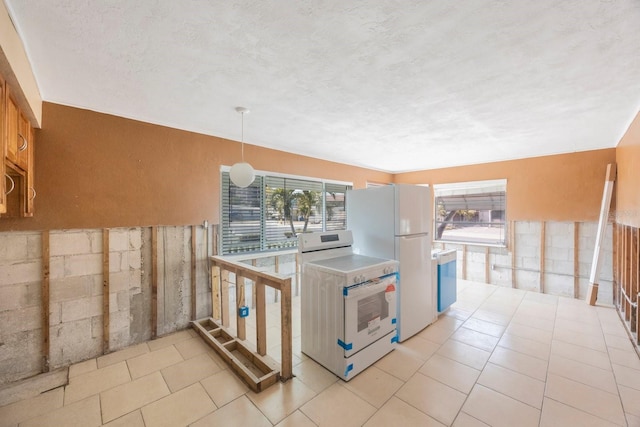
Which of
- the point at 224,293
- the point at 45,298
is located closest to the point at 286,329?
the point at 224,293

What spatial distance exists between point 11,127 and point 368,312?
3.11 metres

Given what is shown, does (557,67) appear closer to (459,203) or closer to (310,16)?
Result: (310,16)

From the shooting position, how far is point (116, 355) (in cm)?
273

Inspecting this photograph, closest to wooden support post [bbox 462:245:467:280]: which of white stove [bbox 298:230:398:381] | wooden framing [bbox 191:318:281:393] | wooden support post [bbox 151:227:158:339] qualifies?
white stove [bbox 298:230:398:381]

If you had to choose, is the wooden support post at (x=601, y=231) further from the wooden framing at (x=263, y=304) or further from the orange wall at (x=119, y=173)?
the orange wall at (x=119, y=173)

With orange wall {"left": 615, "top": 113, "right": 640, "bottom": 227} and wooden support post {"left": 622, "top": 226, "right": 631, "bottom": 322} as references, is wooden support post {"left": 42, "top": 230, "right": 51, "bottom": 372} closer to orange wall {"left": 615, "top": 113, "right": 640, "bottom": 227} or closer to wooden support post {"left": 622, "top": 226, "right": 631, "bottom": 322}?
orange wall {"left": 615, "top": 113, "right": 640, "bottom": 227}

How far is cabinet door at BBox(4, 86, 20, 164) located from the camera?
1647 mm

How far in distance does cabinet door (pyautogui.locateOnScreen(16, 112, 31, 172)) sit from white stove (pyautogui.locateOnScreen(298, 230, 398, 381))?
2.39m

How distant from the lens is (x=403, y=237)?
3047 mm

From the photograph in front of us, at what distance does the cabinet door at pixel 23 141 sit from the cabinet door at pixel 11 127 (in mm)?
97

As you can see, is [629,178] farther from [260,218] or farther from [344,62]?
[260,218]

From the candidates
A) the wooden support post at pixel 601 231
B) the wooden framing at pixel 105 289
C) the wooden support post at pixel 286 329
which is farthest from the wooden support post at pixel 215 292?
the wooden support post at pixel 601 231

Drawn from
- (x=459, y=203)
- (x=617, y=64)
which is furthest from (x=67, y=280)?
(x=459, y=203)

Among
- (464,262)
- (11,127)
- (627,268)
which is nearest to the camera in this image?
(11,127)
